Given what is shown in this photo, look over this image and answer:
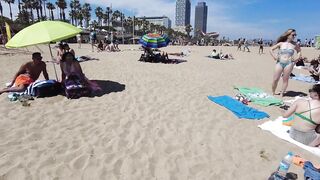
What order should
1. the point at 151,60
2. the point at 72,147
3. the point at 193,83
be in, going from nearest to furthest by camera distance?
the point at 72,147, the point at 193,83, the point at 151,60

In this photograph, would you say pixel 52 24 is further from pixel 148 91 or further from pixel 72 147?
pixel 72 147

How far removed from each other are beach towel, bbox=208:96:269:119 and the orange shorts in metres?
4.53

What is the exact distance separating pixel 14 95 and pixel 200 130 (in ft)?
13.8

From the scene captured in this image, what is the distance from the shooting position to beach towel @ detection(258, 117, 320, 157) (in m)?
4.00

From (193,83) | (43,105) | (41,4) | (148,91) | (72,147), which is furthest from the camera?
(41,4)

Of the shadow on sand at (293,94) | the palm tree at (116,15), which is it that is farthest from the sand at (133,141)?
the palm tree at (116,15)

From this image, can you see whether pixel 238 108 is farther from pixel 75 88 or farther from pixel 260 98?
pixel 75 88

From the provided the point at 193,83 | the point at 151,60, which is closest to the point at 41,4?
the point at 151,60

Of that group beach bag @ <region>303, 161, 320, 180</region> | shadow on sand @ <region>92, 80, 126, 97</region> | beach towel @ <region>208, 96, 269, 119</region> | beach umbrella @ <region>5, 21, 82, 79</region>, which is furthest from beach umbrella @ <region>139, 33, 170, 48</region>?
beach bag @ <region>303, 161, 320, 180</region>

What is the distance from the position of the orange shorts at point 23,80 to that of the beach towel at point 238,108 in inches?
179

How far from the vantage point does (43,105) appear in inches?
215

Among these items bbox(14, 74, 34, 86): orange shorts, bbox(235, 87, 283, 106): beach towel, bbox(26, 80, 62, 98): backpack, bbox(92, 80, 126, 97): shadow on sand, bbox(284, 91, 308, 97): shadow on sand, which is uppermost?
bbox(14, 74, 34, 86): orange shorts

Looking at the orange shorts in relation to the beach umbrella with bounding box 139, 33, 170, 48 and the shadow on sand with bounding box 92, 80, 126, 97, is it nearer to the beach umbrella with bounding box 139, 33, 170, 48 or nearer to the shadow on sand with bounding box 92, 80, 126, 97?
the shadow on sand with bounding box 92, 80, 126, 97

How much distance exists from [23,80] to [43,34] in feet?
5.05
